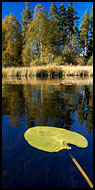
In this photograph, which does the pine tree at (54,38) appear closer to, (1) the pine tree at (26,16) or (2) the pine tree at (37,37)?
(2) the pine tree at (37,37)

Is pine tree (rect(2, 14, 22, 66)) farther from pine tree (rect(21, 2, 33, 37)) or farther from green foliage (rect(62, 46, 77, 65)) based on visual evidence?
green foliage (rect(62, 46, 77, 65))

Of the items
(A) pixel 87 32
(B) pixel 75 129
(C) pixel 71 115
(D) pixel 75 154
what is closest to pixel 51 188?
(D) pixel 75 154

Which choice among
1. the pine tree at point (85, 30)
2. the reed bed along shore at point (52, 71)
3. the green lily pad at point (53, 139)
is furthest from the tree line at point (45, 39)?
the green lily pad at point (53, 139)

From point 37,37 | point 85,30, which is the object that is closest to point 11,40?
point 37,37

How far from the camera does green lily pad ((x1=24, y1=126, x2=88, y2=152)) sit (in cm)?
132

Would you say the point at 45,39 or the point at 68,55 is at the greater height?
the point at 45,39

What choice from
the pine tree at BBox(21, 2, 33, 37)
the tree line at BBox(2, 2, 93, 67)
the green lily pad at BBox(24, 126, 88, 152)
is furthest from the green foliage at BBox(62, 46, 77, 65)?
the green lily pad at BBox(24, 126, 88, 152)

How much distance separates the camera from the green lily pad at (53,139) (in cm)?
132

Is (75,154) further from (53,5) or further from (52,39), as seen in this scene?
(53,5)

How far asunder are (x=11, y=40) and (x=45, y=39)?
5.67 meters

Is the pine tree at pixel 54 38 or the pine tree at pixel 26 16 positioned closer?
the pine tree at pixel 54 38

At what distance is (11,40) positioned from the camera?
2431 cm

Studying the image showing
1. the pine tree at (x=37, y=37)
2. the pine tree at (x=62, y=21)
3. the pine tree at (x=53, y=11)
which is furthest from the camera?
the pine tree at (x=53, y=11)

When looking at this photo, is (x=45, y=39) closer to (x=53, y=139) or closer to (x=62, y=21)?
(x=62, y=21)
